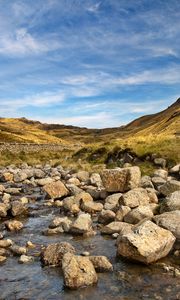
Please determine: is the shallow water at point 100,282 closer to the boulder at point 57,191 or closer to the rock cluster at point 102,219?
the rock cluster at point 102,219

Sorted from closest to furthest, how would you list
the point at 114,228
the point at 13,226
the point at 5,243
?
the point at 5,243 → the point at 114,228 → the point at 13,226

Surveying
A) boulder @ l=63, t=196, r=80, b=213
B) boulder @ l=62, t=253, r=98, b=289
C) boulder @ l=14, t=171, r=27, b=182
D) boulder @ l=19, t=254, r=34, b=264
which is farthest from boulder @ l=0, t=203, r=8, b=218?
boulder @ l=14, t=171, r=27, b=182

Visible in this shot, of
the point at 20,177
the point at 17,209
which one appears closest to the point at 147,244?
the point at 17,209

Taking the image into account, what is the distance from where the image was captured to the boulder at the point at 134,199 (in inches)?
764

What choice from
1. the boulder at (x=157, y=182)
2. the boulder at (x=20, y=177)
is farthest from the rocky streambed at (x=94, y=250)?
the boulder at (x=20, y=177)

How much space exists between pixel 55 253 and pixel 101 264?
1.65m

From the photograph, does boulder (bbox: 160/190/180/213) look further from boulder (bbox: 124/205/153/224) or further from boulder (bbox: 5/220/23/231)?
boulder (bbox: 5/220/23/231)

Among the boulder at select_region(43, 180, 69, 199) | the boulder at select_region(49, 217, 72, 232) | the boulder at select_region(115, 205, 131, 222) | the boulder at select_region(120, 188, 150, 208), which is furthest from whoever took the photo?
the boulder at select_region(43, 180, 69, 199)

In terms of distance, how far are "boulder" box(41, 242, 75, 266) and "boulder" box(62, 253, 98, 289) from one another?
1.33 meters

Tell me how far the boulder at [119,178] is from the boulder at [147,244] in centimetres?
998

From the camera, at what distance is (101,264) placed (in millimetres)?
12820

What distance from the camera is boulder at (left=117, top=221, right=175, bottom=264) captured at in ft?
42.2

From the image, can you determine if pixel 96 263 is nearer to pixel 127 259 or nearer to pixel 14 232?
pixel 127 259

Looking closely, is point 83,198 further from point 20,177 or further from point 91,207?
point 20,177
